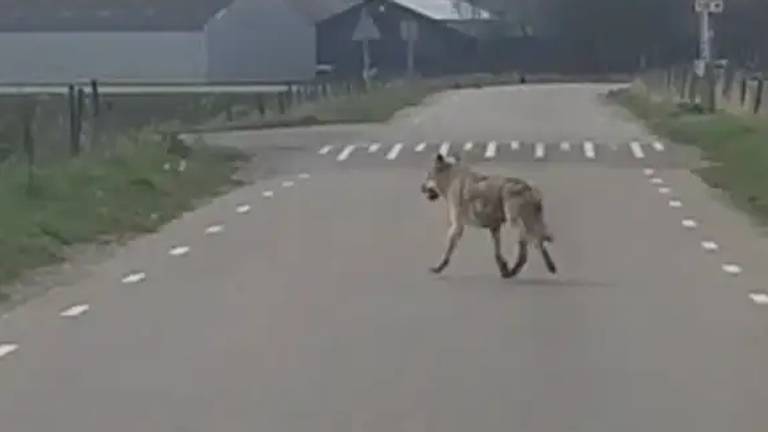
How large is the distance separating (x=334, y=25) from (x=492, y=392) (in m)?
105

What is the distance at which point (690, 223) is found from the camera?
2166cm

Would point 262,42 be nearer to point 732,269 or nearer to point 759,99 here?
point 759,99

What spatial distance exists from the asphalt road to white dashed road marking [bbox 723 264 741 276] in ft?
0.13

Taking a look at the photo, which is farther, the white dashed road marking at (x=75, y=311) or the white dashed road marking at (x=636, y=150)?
the white dashed road marking at (x=636, y=150)

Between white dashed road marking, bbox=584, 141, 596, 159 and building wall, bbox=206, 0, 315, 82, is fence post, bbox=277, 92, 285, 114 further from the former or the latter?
building wall, bbox=206, 0, 315, 82

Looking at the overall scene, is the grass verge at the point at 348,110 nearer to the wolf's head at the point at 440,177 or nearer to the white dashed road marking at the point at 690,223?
the white dashed road marking at the point at 690,223

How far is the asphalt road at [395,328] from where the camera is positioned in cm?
1064

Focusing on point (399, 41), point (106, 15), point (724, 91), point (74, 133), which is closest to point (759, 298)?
point (74, 133)

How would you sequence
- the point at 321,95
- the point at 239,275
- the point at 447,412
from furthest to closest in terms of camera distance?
the point at 321,95 → the point at 239,275 → the point at 447,412

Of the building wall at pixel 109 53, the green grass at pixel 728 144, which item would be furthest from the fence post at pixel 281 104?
the building wall at pixel 109 53

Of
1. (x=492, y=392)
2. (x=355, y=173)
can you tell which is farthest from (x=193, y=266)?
(x=355, y=173)

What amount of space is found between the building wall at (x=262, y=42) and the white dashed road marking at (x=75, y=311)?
3675 inches

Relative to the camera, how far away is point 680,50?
11288cm

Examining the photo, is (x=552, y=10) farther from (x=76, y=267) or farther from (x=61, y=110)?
(x=76, y=267)
